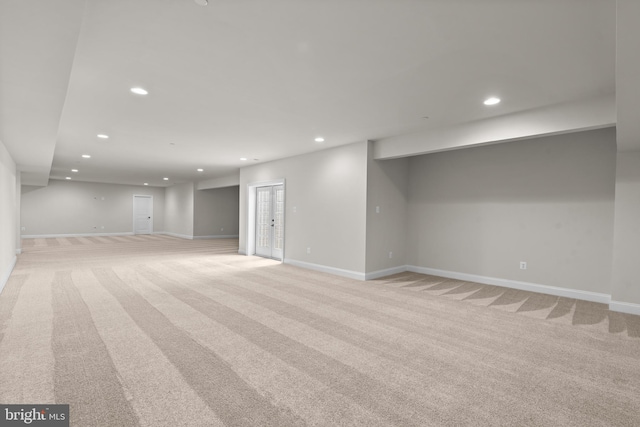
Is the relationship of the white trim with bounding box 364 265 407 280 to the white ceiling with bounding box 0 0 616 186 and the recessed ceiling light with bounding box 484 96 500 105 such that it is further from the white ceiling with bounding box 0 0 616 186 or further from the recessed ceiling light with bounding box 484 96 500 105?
the recessed ceiling light with bounding box 484 96 500 105

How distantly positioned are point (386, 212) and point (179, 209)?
11702 mm

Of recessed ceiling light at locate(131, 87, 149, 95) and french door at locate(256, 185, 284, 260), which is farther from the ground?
recessed ceiling light at locate(131, 87, 149, 95)

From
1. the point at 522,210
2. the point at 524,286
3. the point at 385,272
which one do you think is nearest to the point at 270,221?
the point at 385,272

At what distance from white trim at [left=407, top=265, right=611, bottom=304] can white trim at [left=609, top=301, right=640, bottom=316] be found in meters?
0.26

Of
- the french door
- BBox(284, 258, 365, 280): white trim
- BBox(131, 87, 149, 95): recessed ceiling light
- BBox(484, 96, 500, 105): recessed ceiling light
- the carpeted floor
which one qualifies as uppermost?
BBox(484, 96, 500, 105): recessed ceiling light

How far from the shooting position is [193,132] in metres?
5.46

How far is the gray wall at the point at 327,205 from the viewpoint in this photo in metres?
6.05

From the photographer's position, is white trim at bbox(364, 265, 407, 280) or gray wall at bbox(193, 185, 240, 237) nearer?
white trim at bbox(364, 265, 407, 280)

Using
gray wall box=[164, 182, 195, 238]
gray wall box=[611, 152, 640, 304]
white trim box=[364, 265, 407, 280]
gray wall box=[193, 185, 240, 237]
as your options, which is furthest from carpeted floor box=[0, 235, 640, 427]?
gray wall box=[164, 182, 195, 238]

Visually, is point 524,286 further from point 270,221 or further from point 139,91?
point 139,91

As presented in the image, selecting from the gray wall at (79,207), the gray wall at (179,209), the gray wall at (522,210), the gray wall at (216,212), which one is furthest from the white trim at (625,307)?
the gray wall at (79,207)

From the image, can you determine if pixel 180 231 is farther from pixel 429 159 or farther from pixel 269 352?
pixel 269 352

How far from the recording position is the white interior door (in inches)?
615

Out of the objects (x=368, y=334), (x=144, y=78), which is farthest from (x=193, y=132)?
(x=368, y=334)
